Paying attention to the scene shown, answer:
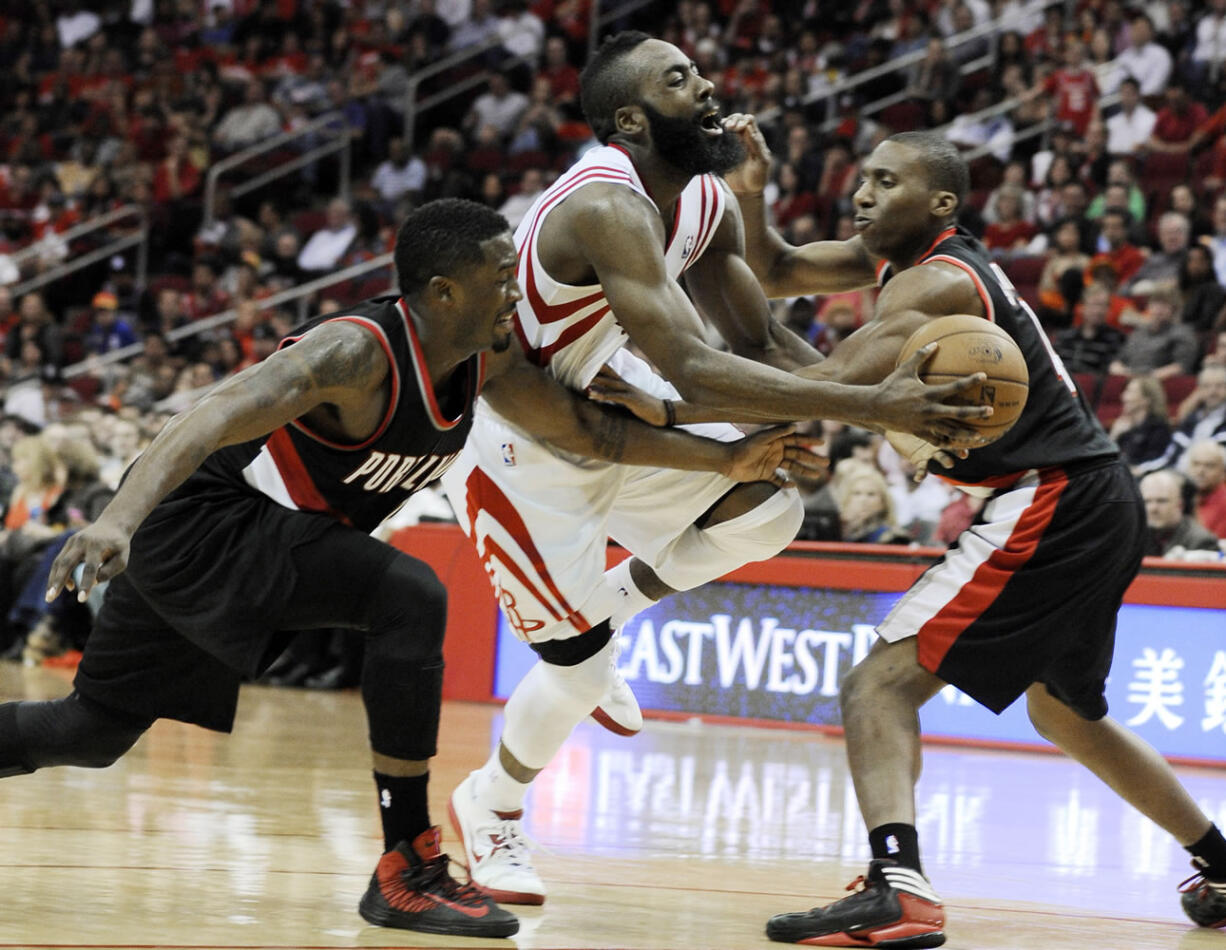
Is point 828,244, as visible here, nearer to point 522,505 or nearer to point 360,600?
point 522,505

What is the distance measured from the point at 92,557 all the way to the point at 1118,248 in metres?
9.36

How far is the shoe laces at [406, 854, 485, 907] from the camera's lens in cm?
375

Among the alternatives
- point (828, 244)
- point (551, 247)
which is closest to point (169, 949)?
point (551, 247)

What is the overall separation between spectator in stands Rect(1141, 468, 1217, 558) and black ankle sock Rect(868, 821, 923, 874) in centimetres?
483

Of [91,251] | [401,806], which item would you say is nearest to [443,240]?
[401,806]

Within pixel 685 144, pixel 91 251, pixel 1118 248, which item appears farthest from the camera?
pixel 91 251

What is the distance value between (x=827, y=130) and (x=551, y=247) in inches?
410

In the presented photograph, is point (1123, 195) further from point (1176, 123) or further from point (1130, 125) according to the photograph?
point (1130, 125)

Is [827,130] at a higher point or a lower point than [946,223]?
higher

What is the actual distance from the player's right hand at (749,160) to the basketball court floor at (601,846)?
1943 millimetres

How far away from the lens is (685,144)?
4.43 metres

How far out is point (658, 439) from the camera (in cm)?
427

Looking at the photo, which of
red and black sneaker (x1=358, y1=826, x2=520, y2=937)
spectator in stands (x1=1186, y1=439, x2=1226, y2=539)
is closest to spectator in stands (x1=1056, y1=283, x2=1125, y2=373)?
spectator in stands (x1=1186, y1=439, x2=1226, y2=539)

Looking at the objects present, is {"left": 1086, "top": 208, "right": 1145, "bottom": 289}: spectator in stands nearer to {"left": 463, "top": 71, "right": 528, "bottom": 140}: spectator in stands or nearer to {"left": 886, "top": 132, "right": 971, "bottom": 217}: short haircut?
{"left": 463, "top": 71, "right": 528, "bottom": 140}: spectator in stands
